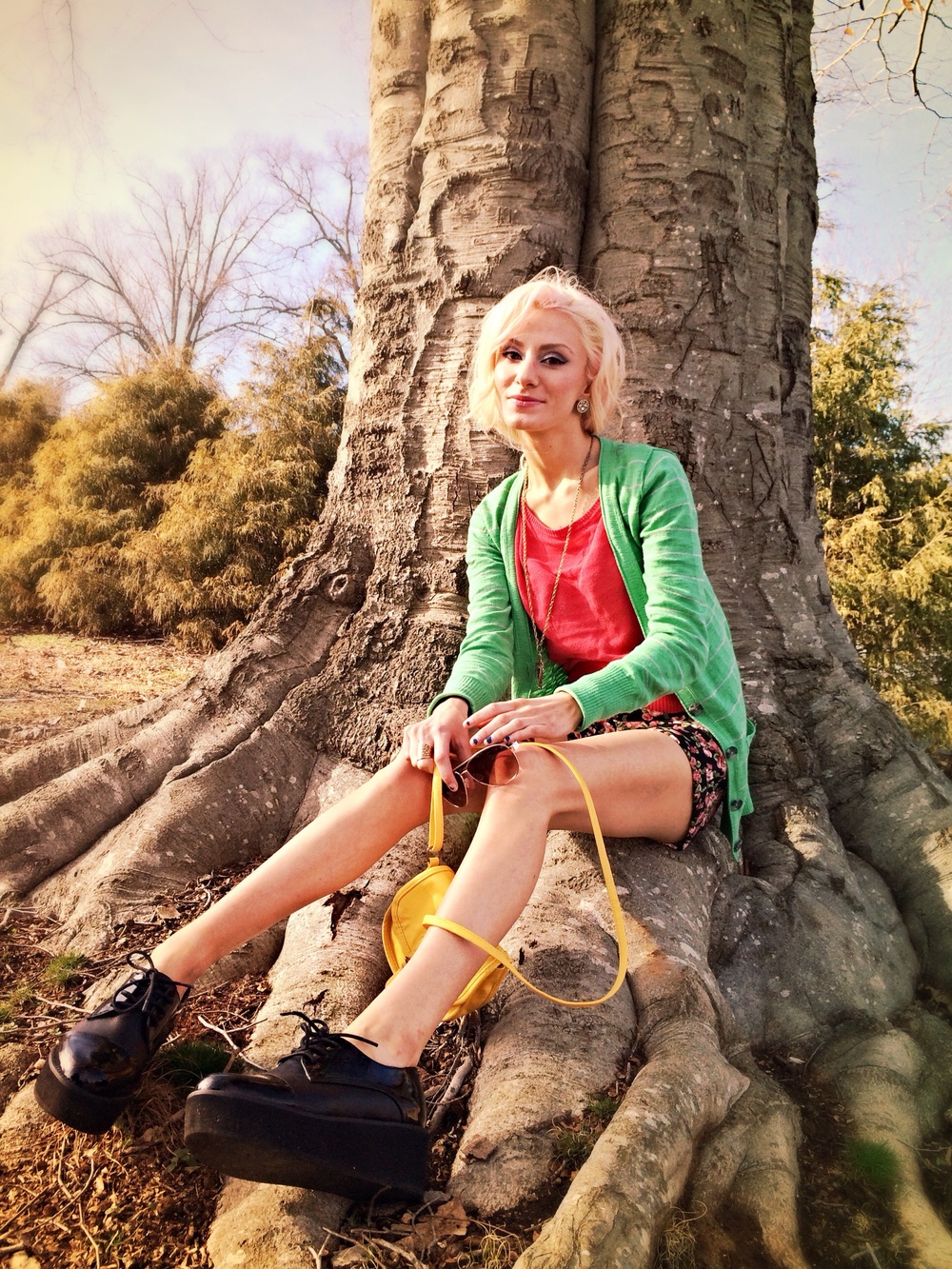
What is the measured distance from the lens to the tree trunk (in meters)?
2.70

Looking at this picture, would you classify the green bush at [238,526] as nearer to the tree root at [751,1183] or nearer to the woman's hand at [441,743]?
the woman's hand at [441,743]

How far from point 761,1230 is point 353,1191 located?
2.40ft

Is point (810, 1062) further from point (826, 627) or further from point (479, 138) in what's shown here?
point (479, 138)

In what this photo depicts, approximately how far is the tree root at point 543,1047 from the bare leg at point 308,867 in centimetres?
43

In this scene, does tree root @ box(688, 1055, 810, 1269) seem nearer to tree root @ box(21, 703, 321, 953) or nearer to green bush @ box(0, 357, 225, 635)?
tree root @ box(21, 703, 321, 953)

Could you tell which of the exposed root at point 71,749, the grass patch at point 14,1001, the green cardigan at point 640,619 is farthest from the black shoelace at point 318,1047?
the exposed root at point 71,749

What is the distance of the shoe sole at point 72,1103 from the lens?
1.63 m

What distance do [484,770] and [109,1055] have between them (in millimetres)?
907

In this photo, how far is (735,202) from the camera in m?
3.06

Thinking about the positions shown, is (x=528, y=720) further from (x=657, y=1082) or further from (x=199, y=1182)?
(x=199, y=1182)

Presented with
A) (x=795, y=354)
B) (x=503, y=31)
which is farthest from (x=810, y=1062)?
(x=503, y=31)

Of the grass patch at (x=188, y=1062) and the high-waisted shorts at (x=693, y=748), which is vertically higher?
the high-waisted shorts at (x=693, y=748)

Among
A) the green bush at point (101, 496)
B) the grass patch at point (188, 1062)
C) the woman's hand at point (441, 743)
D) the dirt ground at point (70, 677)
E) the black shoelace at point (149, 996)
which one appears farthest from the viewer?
the green bush at point (101, 496)

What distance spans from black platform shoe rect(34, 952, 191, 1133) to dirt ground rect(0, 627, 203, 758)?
7.71 ft
